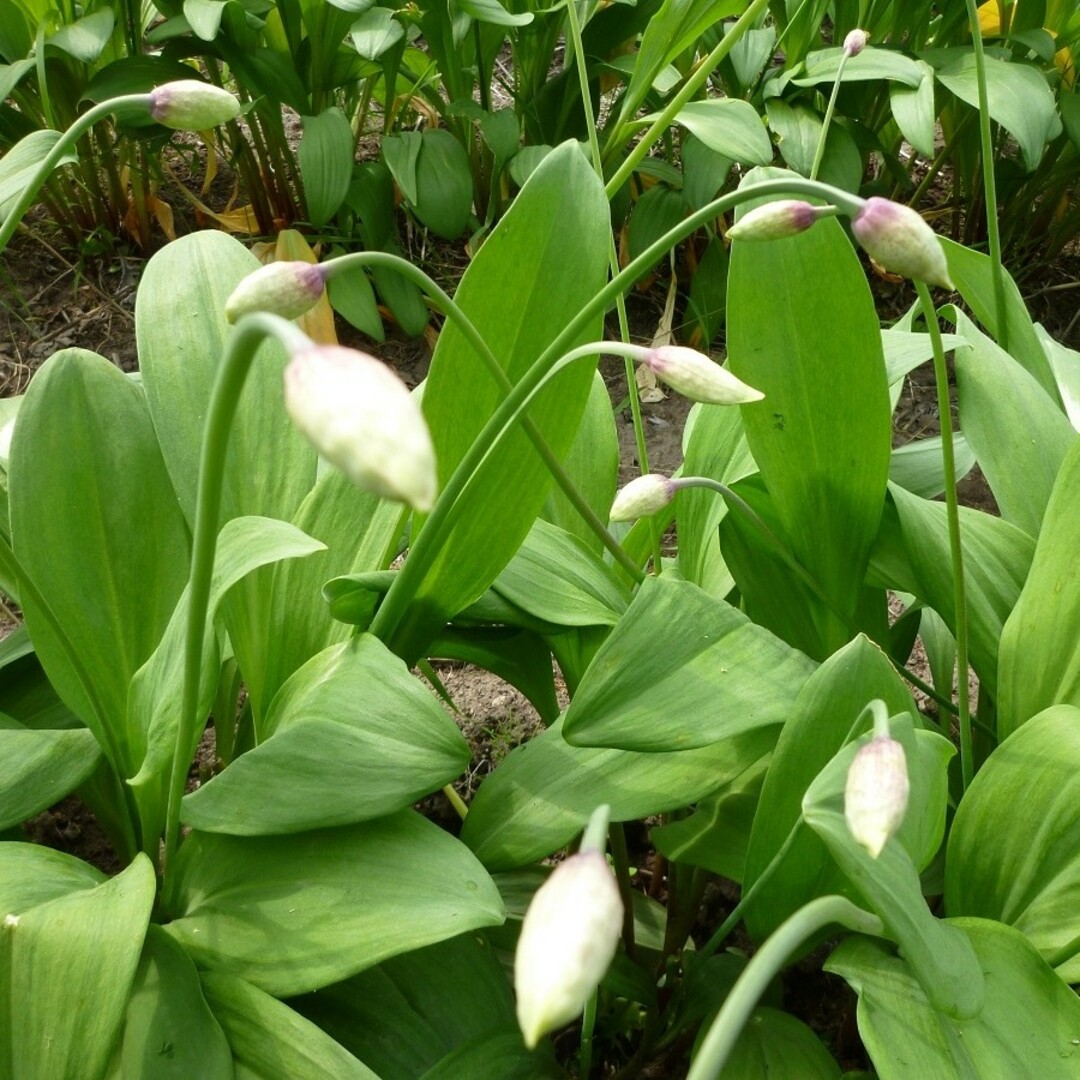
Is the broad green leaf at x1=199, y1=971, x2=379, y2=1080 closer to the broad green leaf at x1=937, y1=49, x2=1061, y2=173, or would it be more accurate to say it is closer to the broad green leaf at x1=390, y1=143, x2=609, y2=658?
the broad green leaf at x1=390, y1=143, x2=609, y2=658

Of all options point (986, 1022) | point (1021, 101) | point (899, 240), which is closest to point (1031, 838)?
point (986, 1022)

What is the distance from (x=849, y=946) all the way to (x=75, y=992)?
0.63m

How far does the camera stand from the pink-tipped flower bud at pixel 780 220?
30.6 inches

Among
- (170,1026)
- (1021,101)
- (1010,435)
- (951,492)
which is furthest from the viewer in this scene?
(1021,101)

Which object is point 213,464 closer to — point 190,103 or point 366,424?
point 366,424

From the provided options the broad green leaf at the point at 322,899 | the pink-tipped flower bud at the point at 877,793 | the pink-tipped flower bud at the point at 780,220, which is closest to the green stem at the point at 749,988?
the pink-tipped flower bud at the point at 877,793

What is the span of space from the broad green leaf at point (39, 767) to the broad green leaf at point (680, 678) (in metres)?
0.47

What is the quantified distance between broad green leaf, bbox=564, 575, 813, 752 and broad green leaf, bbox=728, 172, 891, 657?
20 cm

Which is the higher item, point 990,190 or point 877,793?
point 990,190

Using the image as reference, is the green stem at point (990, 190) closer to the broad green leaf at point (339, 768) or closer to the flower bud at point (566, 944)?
the broad green leaf at point (339, 768)

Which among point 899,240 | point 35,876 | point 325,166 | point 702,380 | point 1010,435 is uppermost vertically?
point 899,240

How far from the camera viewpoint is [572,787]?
1058 mm

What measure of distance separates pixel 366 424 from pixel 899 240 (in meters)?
0.40

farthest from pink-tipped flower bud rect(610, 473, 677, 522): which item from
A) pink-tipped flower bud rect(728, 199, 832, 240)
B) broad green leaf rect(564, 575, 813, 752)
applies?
pink-tipped flower bud rect(728, 199, 832, 240)
